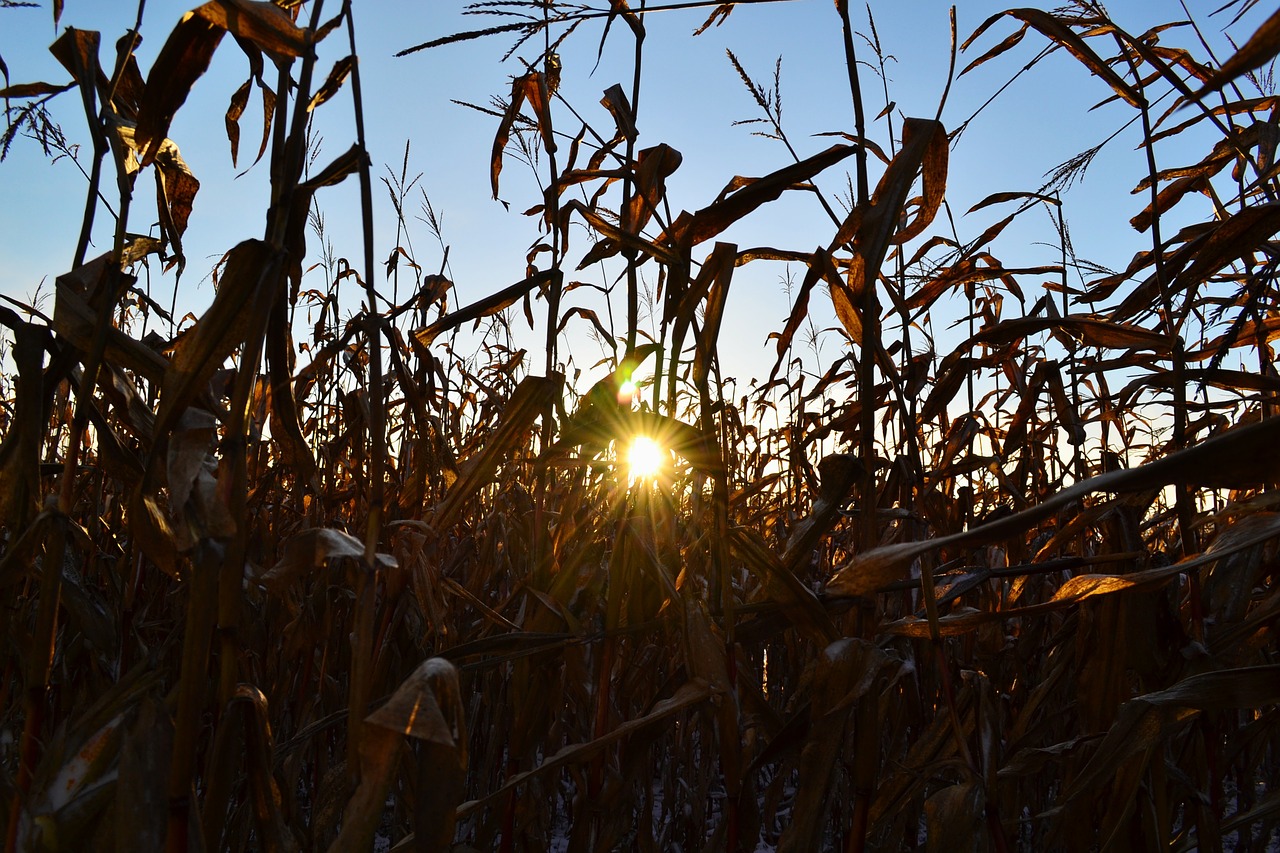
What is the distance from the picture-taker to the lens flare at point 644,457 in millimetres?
1308

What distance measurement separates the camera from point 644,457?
4.50 feet

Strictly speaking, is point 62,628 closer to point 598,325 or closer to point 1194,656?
point 598,325

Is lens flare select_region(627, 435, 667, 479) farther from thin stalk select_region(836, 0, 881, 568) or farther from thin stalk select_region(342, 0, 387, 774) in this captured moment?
thin stalk select_region(342, 0, 387, 774)

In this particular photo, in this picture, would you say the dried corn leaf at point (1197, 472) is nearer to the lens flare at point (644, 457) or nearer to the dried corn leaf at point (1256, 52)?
the dried corn leaf at point (1256, 52)

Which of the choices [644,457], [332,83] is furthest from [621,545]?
[332,83]

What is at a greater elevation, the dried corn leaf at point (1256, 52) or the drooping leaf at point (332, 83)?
the drooping leaf at point (332, 83)

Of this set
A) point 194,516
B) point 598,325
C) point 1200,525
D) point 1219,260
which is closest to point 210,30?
point 194,516

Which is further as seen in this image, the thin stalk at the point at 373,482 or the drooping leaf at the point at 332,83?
the drooping leaf at the point at 332,83

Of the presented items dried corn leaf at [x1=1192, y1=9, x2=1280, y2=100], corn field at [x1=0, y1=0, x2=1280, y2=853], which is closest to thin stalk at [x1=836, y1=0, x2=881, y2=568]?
corn field at [x1=0, y1=0, x2=1280, y2=853]

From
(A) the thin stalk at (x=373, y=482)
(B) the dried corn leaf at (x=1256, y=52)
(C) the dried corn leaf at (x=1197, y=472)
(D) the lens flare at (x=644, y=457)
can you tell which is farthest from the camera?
(D) the lens flare at (x=644, y=457)

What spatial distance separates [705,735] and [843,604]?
133 cm

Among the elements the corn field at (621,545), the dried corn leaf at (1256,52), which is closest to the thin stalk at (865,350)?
the corn field at (621,545)

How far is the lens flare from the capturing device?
131 centimetres

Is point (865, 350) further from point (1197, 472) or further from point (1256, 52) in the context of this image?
point (1256, 52)
